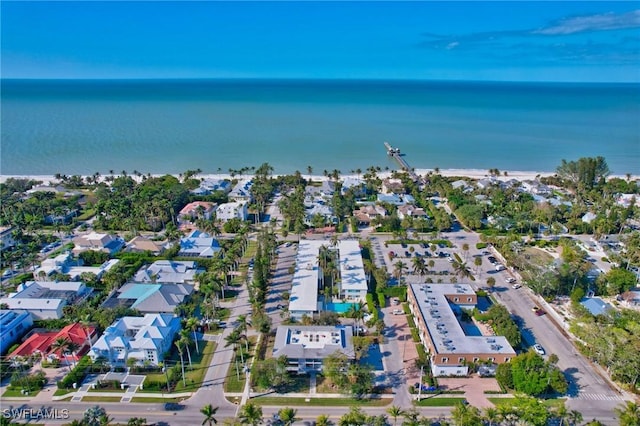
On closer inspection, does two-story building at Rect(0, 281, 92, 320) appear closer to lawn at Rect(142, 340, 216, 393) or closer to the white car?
lawn at Rect(142, 340, 216, 393)

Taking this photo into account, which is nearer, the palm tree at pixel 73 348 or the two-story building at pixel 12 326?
the palm tree at pixel 73 348

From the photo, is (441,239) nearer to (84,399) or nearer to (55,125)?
(84,399)

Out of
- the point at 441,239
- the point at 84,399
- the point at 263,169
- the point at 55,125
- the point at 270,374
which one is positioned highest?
the point at 55,125

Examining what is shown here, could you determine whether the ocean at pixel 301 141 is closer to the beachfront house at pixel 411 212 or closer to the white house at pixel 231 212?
A: the beachfront house at pixel 411 212

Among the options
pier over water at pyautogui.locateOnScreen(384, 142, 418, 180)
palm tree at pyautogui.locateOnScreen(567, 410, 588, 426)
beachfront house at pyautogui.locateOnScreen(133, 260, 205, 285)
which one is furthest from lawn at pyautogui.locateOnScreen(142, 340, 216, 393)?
pier over water at pyautogui.locateOnScreen(384, 142, 418, 180)

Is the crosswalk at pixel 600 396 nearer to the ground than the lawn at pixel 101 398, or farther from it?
farther from it

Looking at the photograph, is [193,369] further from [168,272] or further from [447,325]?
[447,325]

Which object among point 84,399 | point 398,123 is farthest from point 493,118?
point 84,399

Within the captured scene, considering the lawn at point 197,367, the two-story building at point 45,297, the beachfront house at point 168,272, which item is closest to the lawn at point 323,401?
the lawn at point 197,367
